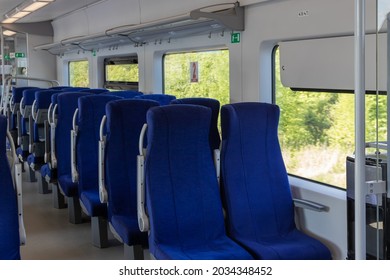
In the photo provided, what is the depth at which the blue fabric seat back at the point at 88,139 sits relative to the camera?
4648 mm

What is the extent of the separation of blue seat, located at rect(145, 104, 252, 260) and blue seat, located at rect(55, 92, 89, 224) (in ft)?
7.68

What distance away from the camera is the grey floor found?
14.5 feet

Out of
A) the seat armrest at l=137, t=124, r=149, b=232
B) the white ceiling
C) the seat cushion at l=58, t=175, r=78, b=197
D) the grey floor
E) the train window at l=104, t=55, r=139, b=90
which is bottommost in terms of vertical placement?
the grey floor

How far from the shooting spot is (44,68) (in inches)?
481

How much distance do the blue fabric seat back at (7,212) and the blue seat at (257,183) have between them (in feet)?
4.24

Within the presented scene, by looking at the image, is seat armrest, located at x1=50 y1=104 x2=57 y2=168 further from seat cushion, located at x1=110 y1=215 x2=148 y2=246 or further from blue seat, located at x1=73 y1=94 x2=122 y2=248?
seat cushion, located at x1=110 y1=215 x2=148 y2=246

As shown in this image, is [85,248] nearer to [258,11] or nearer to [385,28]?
[258,11]

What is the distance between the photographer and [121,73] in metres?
8.54

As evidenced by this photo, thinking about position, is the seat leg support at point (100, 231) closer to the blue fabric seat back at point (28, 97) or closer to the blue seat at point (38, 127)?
the blue seat at point (38, 127)

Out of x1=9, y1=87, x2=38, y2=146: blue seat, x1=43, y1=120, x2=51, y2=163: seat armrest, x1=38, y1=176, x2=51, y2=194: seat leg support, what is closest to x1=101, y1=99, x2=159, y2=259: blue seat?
x1=43, y1=120, x2=51, y2=163: seat armrest

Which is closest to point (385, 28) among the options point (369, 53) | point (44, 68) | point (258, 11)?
point (369, 53)

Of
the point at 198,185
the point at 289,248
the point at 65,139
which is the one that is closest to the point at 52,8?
the point at 65,139

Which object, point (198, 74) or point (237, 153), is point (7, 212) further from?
point (198, 74)

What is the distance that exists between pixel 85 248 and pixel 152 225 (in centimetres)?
173
